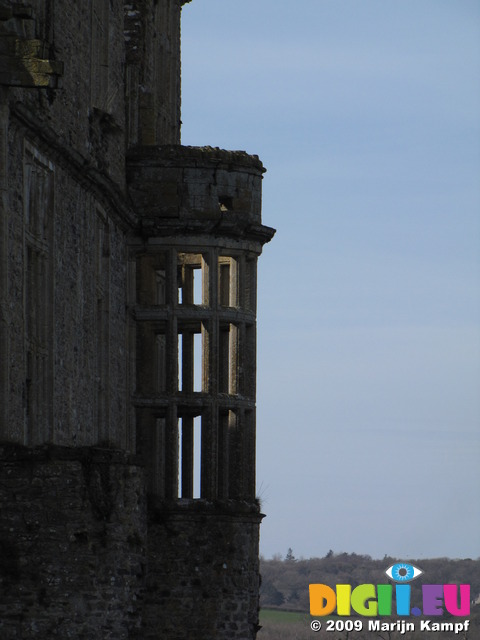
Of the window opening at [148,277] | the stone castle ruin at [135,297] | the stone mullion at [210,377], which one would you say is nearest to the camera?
the stone castle ruin at [135,297]

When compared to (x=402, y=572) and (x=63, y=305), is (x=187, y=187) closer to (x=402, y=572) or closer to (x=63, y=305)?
(x=63, y=305)

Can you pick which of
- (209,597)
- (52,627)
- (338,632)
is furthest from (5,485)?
(338,632)

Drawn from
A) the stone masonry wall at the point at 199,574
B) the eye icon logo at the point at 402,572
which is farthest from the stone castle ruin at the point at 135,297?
the eye icon logo at the point at 402,572

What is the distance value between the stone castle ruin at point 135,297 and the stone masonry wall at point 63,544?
10cm

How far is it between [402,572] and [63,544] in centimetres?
10631

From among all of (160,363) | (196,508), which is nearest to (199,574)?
(196,508)

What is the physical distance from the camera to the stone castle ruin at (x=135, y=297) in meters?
34.7

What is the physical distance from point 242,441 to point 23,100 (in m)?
10.7

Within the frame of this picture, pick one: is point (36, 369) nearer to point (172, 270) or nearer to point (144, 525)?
point (144, 525)

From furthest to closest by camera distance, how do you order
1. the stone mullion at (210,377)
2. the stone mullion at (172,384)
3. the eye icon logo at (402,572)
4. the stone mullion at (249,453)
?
the eye icon logo at (402,572), the stone mullion at (249,453), the stone mullion at (210,377), the stone mullion at (172,384)

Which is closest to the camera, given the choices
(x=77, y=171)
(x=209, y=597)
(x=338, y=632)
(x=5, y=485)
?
(x=5, y=485)

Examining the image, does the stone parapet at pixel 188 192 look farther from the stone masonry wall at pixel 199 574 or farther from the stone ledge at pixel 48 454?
the stone ledge at pixel 48 454

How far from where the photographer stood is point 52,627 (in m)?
31.3

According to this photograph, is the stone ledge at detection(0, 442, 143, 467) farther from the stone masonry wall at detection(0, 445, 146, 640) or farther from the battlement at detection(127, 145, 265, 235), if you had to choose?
the battlement at detection(127, 145, 265, 235)
